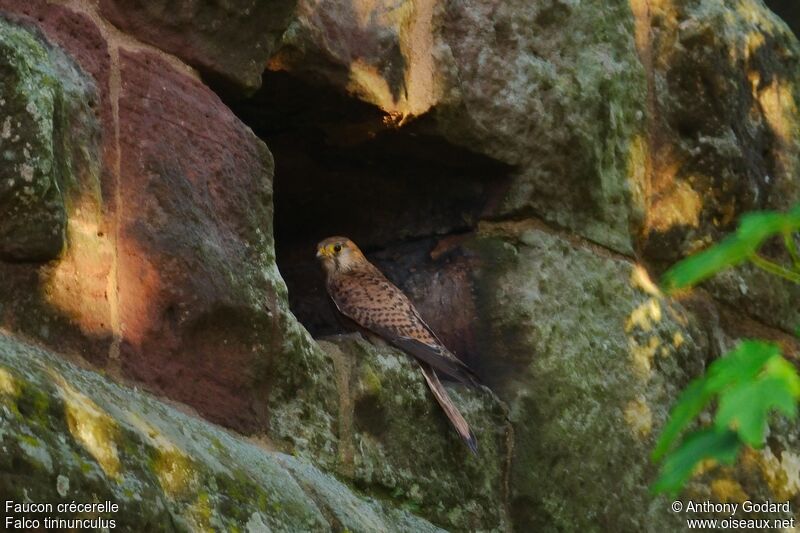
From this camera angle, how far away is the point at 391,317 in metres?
4.16

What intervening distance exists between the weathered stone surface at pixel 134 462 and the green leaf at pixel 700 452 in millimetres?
966

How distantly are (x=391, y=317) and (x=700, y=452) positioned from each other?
2816mm

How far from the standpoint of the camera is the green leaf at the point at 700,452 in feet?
4.36

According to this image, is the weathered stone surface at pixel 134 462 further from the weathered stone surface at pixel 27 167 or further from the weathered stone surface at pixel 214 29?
the weathered stone surface at pixel 214 29

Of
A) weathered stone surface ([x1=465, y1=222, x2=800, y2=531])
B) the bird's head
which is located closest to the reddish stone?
weathered stone surface ([x1=465, y1=222, x2=800, y2=531])

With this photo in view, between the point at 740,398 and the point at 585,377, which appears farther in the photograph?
the point at 585,377

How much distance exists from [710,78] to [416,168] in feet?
3.23

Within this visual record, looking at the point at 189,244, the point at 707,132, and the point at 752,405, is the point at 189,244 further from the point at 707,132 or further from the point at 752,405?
the point at 707,132

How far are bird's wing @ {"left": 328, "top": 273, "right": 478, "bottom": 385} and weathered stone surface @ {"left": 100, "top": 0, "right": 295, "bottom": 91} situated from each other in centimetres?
93

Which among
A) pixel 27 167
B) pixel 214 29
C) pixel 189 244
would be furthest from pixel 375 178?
pixel 27 167

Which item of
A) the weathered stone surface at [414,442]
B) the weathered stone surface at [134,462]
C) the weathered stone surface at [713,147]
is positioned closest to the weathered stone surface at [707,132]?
the weathered stone surface at [713,147]

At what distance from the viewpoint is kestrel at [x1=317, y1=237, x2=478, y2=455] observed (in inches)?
140

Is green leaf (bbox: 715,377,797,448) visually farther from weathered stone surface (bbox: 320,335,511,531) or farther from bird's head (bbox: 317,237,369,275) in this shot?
bird's head (bbox: 317,237,369,275)

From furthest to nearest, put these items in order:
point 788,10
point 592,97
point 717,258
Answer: point 788,10 < point 592,97 < point 717,258
